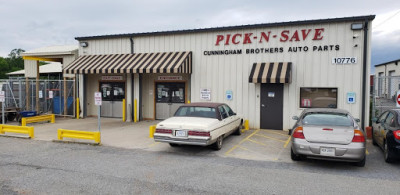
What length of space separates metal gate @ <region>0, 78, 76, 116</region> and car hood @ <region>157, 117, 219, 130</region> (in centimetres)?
1031

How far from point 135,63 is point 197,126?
24.6 feet

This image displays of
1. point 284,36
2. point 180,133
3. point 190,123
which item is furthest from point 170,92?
point 180,133

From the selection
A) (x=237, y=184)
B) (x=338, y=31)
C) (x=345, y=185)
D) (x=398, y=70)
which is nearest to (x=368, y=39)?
(x=338, y=31)

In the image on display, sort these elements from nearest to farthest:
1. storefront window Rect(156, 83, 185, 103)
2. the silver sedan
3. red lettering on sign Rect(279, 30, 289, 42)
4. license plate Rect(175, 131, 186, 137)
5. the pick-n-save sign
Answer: the silver sedan < license plate Rect(175, 131, 186, 137) < the pick-n-save sign < red lettering on sign Rect(279, 30, 289, 42) < storefront window Rect(156, 83, 185, 103)

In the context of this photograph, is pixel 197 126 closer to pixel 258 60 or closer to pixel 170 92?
pixel 258 60

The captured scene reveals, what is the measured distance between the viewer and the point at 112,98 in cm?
1655

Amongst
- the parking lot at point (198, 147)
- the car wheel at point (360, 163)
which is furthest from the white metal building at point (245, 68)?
the car wheel at point (360, 163)

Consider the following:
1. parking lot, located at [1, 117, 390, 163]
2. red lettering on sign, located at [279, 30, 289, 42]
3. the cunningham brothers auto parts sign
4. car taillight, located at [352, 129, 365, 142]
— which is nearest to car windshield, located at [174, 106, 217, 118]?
parking lot, located at [1, 117, 390, 163]

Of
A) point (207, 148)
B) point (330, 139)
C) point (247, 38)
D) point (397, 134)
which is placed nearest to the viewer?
point (330, 139)

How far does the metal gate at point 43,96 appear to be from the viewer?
16859mm

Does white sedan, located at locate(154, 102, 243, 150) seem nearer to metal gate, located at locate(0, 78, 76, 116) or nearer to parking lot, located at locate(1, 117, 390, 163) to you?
parking lot, located at locate(1, 117, 390, 163)

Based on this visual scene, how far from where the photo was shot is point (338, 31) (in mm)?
11820

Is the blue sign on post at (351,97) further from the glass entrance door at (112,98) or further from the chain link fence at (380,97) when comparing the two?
the glass entrance door at (112,98)

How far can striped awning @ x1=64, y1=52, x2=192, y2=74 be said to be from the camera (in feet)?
43.9
